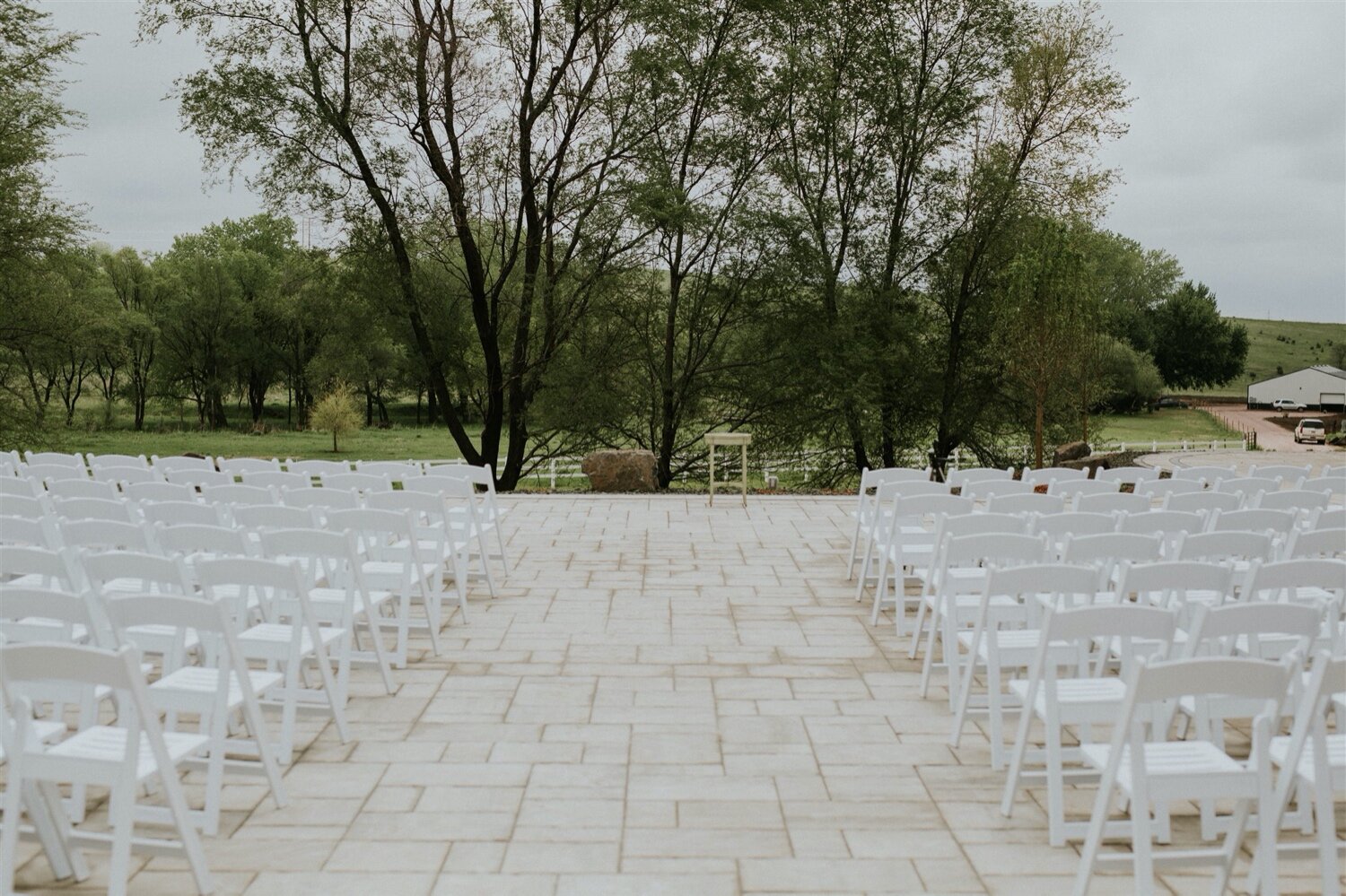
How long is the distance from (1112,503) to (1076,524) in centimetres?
112

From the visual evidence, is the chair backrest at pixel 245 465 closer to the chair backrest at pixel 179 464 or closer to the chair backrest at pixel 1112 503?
the chair backrest at pixel 179 464

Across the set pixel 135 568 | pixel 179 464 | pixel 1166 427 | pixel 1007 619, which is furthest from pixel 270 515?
pixel 1166 427

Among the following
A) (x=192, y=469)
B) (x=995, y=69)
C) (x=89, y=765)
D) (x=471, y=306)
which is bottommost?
(x=89, y=765)

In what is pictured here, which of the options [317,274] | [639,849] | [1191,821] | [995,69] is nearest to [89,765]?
[639,849]

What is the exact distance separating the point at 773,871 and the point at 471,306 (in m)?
15.9

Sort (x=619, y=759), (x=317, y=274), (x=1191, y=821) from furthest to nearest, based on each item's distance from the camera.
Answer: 1. (x=317, y=274)
2. (x=619, y=759)
3. (x=1191, y=821)

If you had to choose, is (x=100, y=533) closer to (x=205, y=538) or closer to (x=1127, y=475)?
(x=205, y=538)

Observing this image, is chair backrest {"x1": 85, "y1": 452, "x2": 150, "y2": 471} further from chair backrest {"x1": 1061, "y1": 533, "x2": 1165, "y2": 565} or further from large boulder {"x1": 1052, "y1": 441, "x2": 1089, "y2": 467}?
large boulder {"x1": 1052, "y1": 441, "x2": 1089, "y2": 467}

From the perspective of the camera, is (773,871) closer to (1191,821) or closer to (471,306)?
(1191,821)

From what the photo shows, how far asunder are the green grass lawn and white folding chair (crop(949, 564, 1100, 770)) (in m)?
44.6

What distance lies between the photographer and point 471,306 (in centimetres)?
1811

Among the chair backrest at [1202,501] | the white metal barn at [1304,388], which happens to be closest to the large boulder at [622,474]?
the chair backrest at [1202,501]

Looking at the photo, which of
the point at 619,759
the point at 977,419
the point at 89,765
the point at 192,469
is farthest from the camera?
the point at 977,419

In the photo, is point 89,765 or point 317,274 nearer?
point 89,765
